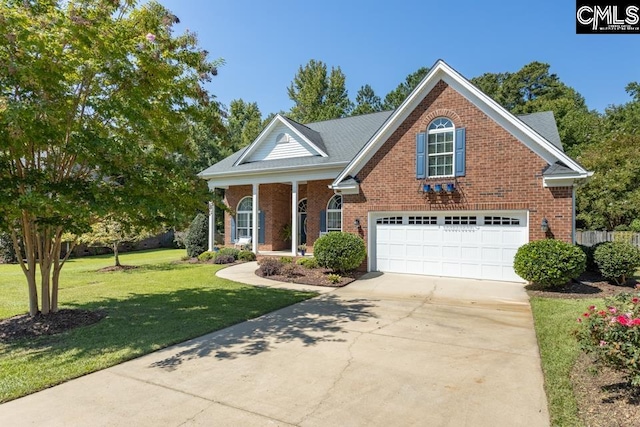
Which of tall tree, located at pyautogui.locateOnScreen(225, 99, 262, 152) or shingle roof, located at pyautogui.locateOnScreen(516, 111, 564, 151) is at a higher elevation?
tall tree, located at pyautogui.locateOnScreen(225, 99, 262, 152)

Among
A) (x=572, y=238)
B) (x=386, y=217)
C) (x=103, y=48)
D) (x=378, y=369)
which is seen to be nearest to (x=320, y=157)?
(x=386, y=217)

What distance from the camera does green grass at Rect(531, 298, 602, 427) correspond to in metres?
3.68

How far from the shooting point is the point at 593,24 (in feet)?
30.1

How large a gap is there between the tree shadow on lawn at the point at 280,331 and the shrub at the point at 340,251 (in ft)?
10.4

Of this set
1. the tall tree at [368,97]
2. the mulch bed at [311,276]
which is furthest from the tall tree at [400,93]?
the mulch bed at [311,276]

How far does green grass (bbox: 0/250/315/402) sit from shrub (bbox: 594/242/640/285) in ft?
27.7

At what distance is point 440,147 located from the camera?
1227 cm

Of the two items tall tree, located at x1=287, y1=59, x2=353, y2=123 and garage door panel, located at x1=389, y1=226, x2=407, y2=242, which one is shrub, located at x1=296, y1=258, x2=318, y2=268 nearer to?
garage door panel, located at x1=389, y1=226, x2=407, y2=242

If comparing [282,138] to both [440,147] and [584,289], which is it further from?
[584,289]

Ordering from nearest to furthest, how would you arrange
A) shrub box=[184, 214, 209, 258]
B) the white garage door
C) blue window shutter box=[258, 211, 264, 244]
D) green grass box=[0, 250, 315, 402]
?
1. green grass box=[0, 250, 315, 402]
2. the white garage door
3. blue window shutter box=[258, 211, 264, 244]
4. shrub box=[184, 214, 209, 258]

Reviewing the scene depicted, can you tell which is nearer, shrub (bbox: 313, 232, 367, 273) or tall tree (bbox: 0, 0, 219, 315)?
tall tree (bbox: 0, 0, 219, 315)

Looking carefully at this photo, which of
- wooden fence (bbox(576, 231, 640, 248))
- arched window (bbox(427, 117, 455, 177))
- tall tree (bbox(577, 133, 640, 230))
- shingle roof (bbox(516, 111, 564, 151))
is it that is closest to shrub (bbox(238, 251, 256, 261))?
arched window (bbox(427, 117, 455, 177))

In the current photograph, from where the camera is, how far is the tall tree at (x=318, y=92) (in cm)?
4053

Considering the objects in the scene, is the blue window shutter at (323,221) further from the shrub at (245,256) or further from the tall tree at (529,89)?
the tall tree at (529,89)
